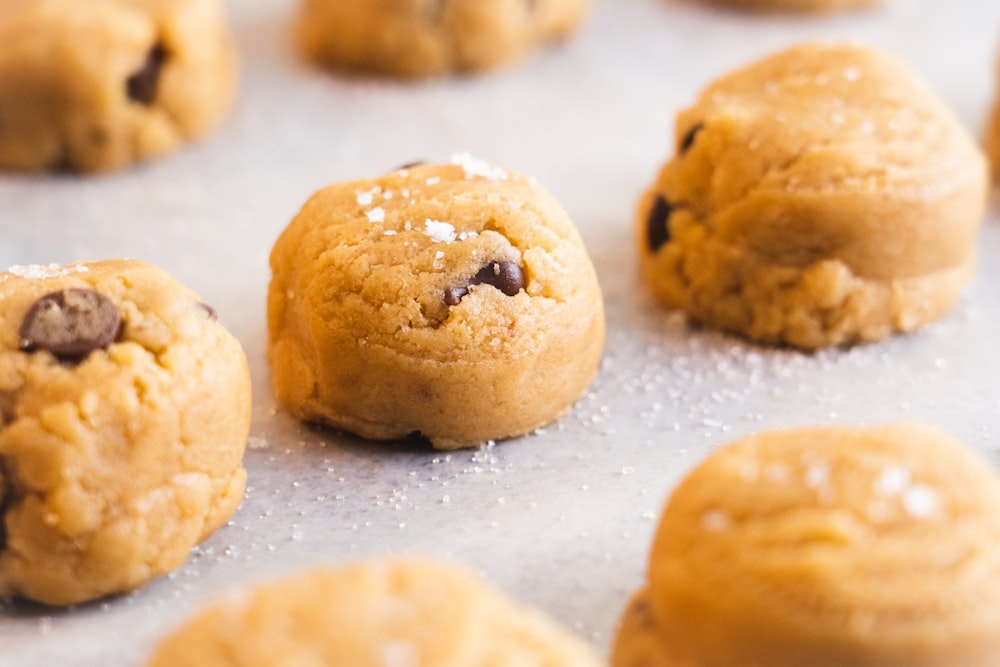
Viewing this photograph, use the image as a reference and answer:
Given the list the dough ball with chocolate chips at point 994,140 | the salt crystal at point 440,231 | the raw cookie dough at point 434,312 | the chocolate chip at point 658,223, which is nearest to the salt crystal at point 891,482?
the raw cookie dough at point 434,312

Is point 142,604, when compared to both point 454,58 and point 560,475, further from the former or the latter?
point 454,58

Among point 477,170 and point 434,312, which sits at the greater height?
point 477,170

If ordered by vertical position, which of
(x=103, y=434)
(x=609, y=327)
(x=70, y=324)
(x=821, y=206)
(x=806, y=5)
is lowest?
(x=609, y=327)

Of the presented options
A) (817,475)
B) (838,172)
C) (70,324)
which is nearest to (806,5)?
(838,172)

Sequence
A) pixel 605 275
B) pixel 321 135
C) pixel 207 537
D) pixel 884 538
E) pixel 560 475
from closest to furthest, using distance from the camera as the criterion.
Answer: pixel 884 538, pixel 207 537, pixel 560 475, pixel 605 275, pixel 321 135

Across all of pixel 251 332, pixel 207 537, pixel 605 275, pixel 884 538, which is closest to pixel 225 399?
pixel 207 537

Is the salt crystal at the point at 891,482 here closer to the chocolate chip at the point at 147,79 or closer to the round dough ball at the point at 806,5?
the chocolate chip at the point at 147,79

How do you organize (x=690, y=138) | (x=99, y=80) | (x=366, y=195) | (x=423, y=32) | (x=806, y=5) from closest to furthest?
(x=366, y=195), (x=690, y=138), (x=99, y=80), (x=423, y=32), (x=806, y=5)

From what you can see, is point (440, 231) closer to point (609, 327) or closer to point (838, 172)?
point (609, 327)
